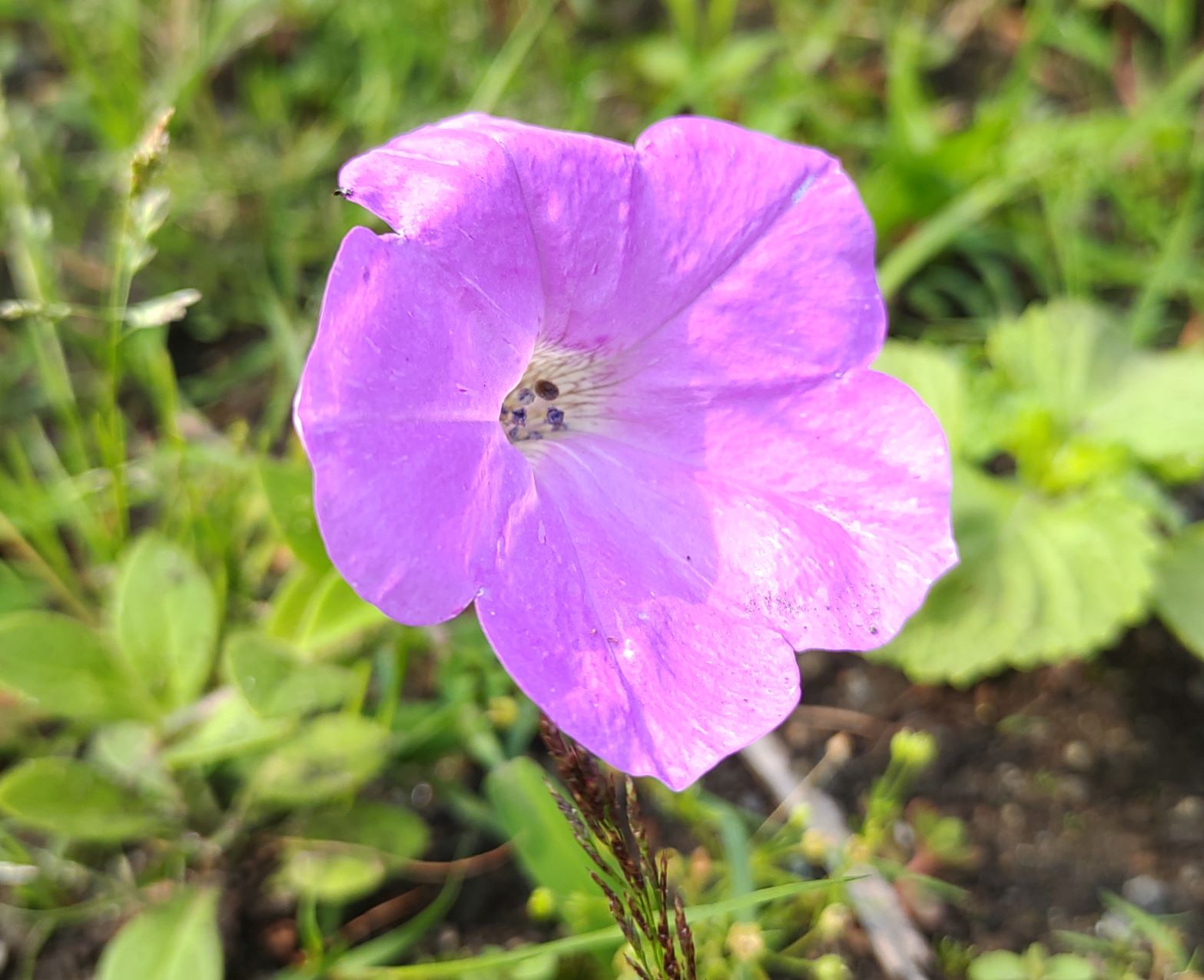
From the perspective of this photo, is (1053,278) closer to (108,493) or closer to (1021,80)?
(1021,80)

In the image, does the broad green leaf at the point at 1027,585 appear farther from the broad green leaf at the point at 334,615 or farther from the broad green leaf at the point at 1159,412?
the broad green leaf at the point at 334,615

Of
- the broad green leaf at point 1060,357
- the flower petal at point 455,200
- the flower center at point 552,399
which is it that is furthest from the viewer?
the broad green leaf at point 1060,357

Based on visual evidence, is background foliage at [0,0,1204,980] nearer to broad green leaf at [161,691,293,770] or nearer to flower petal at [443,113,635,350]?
broad green leaf at [161,691,293,770]

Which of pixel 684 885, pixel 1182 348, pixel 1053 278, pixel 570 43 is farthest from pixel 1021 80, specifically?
pixel 684 885

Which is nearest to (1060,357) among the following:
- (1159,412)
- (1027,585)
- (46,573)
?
(1159,412)

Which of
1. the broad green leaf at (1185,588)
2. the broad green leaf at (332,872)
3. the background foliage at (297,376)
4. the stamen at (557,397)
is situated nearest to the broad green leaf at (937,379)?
the background foliage at (297,376)
